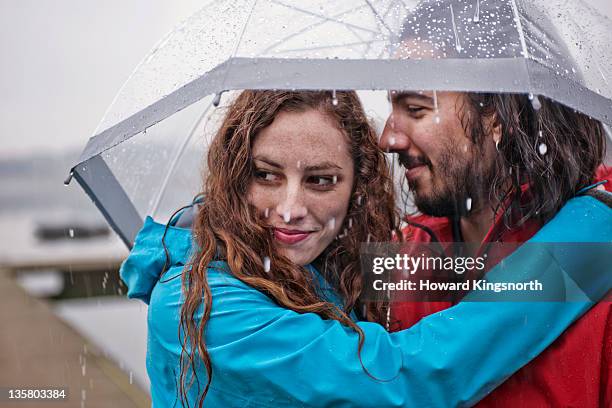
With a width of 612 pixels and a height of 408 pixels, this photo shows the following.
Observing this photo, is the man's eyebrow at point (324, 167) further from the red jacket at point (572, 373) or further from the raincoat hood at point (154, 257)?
the red jacket at point (572, 373)

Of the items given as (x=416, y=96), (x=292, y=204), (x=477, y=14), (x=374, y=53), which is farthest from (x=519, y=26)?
(x=292, y=204)

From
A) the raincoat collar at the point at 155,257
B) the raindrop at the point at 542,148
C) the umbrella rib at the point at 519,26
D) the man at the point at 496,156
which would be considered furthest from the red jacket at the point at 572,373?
the raincoat collar at the point at 155,257

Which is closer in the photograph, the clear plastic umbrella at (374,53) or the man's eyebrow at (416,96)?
the clear plastic umbrella at (374,53)

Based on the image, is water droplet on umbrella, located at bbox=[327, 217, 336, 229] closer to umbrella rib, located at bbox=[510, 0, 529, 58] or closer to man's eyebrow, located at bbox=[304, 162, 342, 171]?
man's eyebrow, located at bbox=[304, 162, 342, 171]

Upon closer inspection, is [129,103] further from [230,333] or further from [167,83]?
[230,333]

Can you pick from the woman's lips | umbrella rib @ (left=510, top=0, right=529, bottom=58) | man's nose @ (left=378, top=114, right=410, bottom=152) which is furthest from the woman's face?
umbrella rib @ (left=510, top=0, right=529, bottom=58)

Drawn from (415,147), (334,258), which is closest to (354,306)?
(334,258)

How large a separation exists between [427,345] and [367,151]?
0.78 meters

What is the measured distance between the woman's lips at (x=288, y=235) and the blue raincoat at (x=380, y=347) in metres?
0.25

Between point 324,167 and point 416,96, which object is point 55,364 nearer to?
point 324,167

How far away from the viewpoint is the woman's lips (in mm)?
2303

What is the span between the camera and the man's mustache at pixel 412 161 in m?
2.39

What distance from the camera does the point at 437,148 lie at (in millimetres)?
2367

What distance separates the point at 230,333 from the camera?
200 cm
